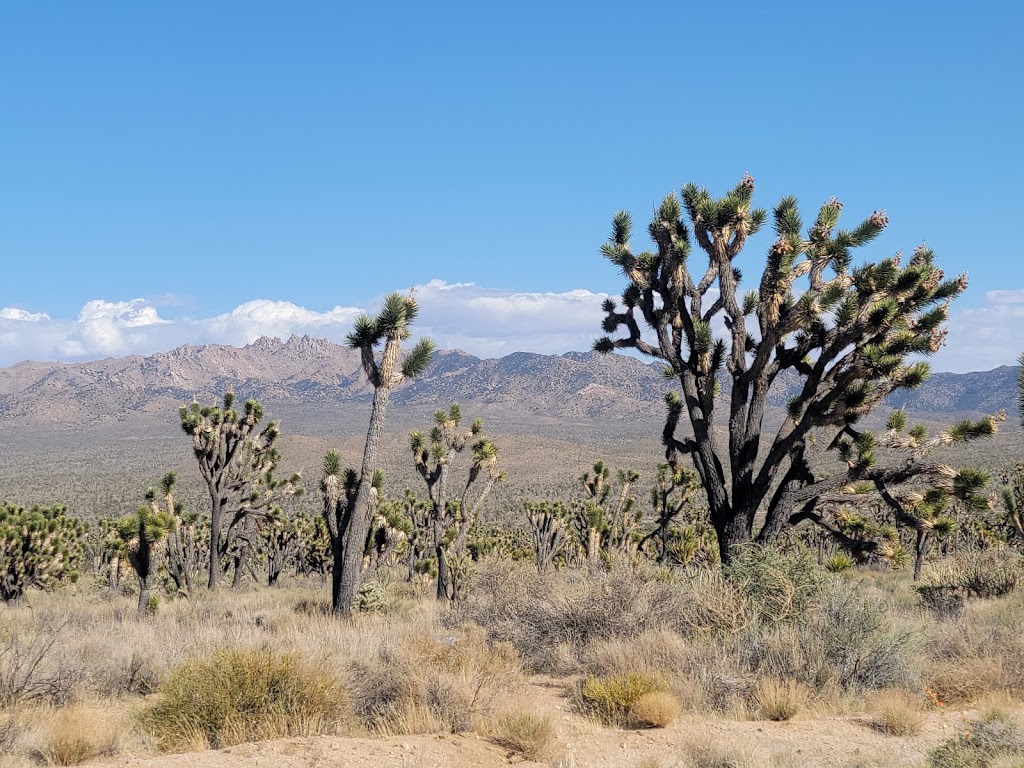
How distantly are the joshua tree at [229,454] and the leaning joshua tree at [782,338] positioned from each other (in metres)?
11.8

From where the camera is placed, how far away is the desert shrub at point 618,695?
8148 mm

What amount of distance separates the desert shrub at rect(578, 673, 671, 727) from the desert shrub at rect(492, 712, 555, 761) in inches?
42.2

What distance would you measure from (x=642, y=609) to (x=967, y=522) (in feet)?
103

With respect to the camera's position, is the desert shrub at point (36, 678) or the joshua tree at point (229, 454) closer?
the desert shrub at point (36, 678)

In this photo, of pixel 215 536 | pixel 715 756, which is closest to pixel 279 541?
pixel 215 536

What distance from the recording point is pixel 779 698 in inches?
325

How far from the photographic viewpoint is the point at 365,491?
49.6ft

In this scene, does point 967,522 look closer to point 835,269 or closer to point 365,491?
point 835,269

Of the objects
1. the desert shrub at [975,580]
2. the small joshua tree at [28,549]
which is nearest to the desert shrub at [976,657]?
the desert shrub at [975,580]

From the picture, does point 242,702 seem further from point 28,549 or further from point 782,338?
point 28,549

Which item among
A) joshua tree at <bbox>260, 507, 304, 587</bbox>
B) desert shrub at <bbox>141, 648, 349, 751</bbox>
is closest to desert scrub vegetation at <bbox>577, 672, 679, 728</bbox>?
desert shrub at <bbox>141, 648, 349, 751</bbox>

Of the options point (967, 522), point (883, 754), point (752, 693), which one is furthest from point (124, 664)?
point (967, 522)

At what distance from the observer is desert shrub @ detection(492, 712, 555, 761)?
7043 mm

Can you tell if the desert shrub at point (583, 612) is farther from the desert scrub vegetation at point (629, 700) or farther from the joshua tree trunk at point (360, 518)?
the joshua tree trunk at point (360, 518)
